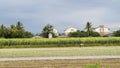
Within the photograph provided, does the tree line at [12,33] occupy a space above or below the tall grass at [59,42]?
above

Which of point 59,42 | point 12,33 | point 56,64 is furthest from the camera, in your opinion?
point 12,33

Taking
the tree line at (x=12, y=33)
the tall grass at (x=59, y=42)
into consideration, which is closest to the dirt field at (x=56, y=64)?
the tall grass at (x=59, y=42)

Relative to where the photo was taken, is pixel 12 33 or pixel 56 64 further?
pixel 12 33

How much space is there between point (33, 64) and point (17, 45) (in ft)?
132

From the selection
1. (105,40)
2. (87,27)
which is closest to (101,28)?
(87,27)

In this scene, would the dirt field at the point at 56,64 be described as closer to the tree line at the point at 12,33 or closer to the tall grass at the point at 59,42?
the tall grass at the point at 59,42

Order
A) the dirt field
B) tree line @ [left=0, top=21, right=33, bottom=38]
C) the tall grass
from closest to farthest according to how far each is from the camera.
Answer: the dirt field, the tall grass, tree line @ [left=0, top=21, right=33, bottom=38]

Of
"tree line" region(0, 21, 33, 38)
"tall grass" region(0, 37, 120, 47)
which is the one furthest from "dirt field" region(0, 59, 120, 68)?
"tree line" region(0, 21, 33, 38)

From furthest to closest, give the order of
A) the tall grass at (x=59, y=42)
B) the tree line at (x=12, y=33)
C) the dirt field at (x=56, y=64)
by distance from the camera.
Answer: the tree line at (x=12, y=33)
the tall grass at (x=59, y=42)
the dirt field at (x=56, y=64)

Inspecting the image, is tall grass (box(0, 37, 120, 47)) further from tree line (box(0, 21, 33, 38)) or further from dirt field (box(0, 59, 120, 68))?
dirt field (box(0, 59, 120, 68))

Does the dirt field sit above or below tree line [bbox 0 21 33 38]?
below

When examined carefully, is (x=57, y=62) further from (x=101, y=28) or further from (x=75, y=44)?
(x=101, y=28)

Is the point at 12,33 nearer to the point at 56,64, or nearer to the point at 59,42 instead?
the point at 59,42

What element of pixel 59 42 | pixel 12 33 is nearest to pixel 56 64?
pixel 59 42
